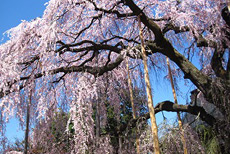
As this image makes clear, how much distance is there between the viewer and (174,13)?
196 inches

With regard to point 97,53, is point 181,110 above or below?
below

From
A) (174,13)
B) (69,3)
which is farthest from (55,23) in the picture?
(174,13)

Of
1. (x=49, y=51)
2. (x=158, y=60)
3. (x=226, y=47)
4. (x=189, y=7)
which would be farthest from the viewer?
(x=158, y=60)

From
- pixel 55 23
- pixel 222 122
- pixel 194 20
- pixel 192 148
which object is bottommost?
pixel 192 148

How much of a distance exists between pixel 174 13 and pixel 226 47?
127 centimetres

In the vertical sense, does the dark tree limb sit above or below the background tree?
below

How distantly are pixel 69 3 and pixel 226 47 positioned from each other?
10.7ft

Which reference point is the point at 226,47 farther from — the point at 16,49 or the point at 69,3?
the point at 16,49

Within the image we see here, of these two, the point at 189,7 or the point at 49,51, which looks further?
the point at 189,7

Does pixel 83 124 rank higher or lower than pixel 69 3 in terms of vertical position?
lower

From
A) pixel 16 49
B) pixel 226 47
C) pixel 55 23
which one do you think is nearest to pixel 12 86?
pixel 16 49

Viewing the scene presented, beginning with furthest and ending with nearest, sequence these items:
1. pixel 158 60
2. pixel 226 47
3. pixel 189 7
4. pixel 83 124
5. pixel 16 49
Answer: pixel 158 60 → pixel 189 7 → pixel 226 47 → pixel 16 49 → pixel 83 124

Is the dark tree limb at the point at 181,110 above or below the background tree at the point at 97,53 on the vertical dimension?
below

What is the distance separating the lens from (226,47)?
4.86m
